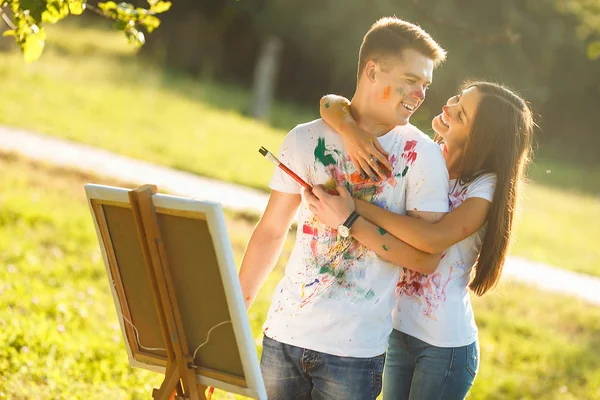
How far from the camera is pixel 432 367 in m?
2.93

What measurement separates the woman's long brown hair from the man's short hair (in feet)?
1.34

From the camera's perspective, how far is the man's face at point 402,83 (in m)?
2.69

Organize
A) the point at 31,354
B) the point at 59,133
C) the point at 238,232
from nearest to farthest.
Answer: the point at 31,354
the point at 238,232
the point at 59,133

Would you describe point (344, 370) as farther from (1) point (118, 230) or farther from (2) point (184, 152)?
(2) point (184, 152)

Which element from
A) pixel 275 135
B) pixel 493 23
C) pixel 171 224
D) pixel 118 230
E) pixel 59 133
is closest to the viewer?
pixel 171 224

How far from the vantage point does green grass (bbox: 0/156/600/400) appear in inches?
181

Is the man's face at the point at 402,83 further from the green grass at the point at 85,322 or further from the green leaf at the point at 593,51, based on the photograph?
the green leaf at the point at 593,51

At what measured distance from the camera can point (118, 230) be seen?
104 inches

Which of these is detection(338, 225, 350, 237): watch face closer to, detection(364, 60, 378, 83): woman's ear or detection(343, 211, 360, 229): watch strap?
detection(343, 211, 360, 229): watch strap

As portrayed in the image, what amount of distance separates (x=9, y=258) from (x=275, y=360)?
4.33 meters

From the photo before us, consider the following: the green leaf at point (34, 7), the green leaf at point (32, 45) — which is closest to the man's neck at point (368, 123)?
the green leaf at point (34, 7)

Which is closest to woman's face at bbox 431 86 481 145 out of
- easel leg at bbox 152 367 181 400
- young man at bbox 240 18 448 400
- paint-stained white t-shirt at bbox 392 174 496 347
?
paint-stained white t-shirt at bbox 392 174 496 347

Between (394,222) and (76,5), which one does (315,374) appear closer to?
(394,222)

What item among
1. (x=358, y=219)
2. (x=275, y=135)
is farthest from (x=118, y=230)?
(x=275, y=135)
